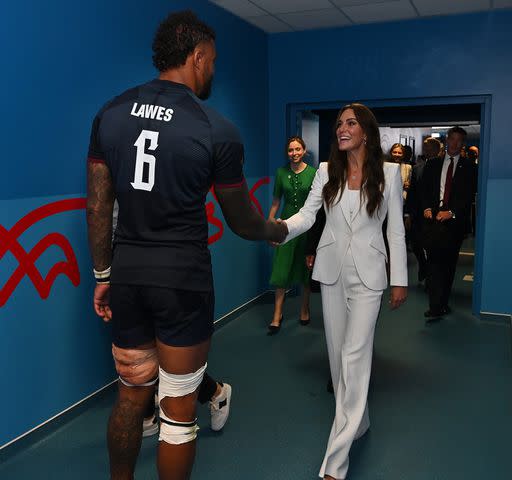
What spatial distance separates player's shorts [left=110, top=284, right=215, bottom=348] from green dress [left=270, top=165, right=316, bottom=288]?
8.68 ft

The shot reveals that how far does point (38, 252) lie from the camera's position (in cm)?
260

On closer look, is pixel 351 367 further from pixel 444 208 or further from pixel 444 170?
pixel 444 170

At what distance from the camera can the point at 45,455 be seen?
2.52 metres

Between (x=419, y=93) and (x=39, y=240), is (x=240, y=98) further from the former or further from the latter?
(x=39, y=240)

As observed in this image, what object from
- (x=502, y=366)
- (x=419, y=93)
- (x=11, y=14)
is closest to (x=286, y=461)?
(x=502, y=366)

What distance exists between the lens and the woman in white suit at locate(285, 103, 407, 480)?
7.57 feet

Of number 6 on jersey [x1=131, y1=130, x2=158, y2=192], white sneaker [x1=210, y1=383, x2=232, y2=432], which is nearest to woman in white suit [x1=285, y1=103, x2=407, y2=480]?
white sneaker [x1=210, y1=383, x2=232, y2=432]

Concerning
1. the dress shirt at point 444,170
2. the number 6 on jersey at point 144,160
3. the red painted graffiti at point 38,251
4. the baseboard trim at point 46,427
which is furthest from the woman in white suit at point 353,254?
the dress shirt at point 444,170

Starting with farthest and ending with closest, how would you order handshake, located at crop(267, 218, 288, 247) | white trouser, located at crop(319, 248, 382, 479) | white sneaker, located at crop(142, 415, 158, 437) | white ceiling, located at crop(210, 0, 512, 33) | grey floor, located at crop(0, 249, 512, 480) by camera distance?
white ceiling, located at crop(210, 0, 512, 33) → white sneaker, located at crop(142, 415, 158, 437) → grey floor, located at crop(0, 249, 512, 480) → white trouser, located at crop(319, 248, 382, 479) → handshake, located at crop(267, 218, 288, 247)

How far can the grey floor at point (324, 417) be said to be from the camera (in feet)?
7.91

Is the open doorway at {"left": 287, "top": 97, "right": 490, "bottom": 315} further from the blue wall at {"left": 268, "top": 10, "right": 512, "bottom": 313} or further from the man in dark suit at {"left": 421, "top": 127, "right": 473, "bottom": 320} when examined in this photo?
the man in dark suit at {"left": 421, "top": 127, "right": 473, "bottom": 320}

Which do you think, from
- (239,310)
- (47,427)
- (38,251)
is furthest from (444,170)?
(47,427)

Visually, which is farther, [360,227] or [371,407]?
[371,407]

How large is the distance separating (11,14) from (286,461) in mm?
2360
